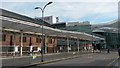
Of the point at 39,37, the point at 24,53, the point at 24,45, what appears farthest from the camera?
the point at 39,37

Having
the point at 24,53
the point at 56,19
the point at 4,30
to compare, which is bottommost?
the point at 24,53

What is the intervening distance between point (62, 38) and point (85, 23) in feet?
217

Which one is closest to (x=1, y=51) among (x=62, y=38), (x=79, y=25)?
(x=62, y=38)

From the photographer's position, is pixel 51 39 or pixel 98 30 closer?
pixel 51 39

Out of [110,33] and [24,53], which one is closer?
[24,53]

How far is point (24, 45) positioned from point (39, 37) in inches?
327

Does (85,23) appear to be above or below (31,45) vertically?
above

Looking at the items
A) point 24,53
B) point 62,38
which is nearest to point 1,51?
point 24,53

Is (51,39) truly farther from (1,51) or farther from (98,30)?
(98,30)

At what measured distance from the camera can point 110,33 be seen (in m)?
152

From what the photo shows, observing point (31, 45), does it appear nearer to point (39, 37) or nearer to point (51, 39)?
point (39, 37)

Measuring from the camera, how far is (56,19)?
509 ft

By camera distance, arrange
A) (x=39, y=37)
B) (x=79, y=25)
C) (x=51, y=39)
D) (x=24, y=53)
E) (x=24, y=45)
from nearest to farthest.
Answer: (x=24, y=53), (x=24, y=45), (x=39, y=37), (x=51, y=39), (x=79, y=25)

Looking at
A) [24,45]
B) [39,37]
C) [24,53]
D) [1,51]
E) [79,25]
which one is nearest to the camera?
[1,51]
